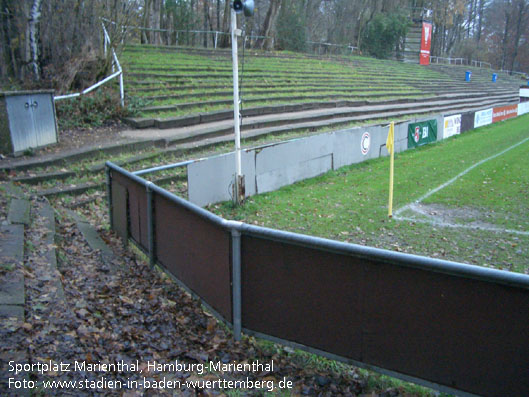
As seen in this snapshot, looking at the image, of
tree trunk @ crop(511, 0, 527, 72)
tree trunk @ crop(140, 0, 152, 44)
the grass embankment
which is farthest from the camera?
tree trunk @ crop(511, 0, 527, 72)

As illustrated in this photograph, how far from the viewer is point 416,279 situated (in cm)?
380

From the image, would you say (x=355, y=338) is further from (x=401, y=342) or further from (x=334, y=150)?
(x=334, y=150)

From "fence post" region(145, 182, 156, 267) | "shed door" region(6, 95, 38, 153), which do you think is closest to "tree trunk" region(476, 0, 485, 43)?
"shed door" region(6, 95, 38, 153)

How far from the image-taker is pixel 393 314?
3961mm

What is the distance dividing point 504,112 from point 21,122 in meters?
34.3

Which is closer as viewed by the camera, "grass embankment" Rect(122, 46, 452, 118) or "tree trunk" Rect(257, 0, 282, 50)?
"grass embankment" Rect(122, 46, 452, 118)

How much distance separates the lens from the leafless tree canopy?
14.3 m

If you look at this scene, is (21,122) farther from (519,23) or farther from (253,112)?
(519,23)

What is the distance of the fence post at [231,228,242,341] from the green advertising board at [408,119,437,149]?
1801 centimetres

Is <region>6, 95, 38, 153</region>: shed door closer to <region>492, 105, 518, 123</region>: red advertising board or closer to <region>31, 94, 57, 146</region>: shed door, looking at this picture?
<region>31, 94, 57, 146</region>: shed door

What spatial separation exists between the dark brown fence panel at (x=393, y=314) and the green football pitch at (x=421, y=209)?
4.97 metres

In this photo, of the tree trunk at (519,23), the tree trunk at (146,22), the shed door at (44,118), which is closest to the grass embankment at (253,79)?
the shed door at (44,118)

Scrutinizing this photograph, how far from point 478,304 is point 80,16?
1539 cm

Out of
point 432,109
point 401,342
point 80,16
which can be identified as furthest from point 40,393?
point 432,109
